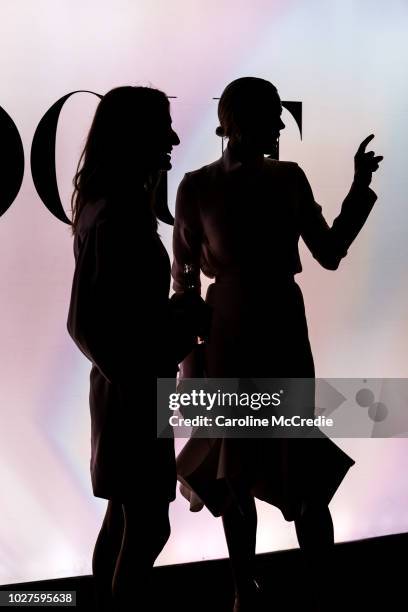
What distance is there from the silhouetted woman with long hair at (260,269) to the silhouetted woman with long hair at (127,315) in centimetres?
33

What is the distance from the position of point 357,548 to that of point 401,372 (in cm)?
70

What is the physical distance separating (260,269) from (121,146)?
56 centimetres

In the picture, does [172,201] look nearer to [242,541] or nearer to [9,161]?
[9,161]

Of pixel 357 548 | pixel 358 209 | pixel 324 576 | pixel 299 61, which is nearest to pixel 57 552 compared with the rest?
pixel 324 576

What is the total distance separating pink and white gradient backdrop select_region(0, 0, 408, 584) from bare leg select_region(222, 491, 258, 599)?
490mm

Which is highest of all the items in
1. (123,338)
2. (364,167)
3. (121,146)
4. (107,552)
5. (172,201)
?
(172,201)

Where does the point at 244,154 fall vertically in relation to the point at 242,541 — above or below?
above

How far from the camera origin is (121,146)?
1.48 metres

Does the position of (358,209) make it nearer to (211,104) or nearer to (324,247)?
(324,247)

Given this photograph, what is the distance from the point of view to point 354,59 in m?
2.58

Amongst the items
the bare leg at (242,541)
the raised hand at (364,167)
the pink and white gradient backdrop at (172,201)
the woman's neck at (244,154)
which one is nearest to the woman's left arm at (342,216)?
the raised hand at (364,167)

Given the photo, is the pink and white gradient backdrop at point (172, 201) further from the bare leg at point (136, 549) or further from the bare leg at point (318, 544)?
the bare leg at point (136, 549)

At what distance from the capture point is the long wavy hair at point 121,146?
4.85ft

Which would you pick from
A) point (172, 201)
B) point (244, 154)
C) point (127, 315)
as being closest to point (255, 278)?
point (244, 154)
